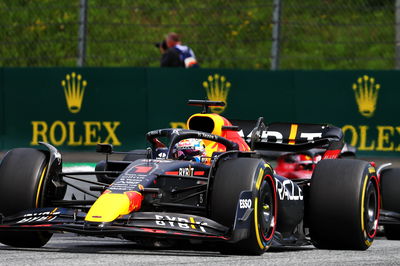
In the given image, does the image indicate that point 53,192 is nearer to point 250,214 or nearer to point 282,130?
point 250,214

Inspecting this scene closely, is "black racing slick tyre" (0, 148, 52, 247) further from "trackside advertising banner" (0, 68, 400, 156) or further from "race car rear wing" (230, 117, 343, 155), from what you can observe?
"trackside advertising banner" (0, 68, 400, 156)

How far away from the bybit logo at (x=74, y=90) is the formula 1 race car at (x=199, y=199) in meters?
6.43

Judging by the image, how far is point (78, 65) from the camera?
1642cm

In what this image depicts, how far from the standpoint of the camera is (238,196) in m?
7.73

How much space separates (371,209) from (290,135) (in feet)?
5.22

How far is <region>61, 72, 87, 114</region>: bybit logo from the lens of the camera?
1596 centimetres

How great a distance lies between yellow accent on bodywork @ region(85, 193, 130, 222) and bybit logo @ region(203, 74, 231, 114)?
26.1 feet

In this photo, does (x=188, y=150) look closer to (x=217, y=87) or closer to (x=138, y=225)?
(x=138, y=225)

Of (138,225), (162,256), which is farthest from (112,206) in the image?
(162,256)

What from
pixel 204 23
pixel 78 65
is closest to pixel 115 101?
pixel 78 65

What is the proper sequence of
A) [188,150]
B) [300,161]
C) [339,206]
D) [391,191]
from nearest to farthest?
[339,206] → [188,150] → [391,191] → [300,161]

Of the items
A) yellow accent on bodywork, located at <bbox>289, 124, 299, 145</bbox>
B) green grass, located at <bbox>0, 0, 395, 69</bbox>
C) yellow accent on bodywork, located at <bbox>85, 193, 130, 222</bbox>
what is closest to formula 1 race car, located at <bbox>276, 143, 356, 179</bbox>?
green grass, located at <bbox>0, 0, 395, 69</bbox>

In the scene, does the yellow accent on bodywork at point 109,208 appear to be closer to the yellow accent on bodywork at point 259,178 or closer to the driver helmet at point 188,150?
the yellow accent on bodywork at point 259,178

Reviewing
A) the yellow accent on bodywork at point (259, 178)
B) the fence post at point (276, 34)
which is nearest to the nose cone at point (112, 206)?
the yellow accent on bodywork at point (259, 178)
